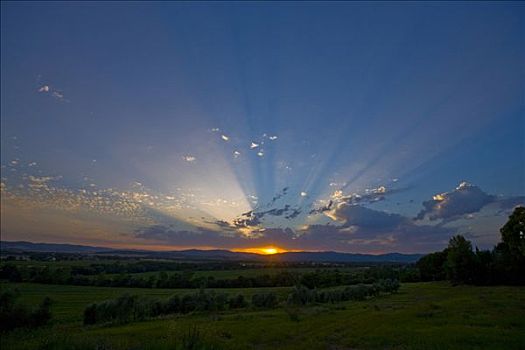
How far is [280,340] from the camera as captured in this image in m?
33.1

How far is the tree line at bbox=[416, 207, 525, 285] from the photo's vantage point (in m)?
73.6

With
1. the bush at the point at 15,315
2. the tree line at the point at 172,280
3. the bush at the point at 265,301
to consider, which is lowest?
the tree line at the point at 172,280

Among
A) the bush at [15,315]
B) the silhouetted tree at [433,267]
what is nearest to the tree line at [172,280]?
the silhouetted tree at [433,267]

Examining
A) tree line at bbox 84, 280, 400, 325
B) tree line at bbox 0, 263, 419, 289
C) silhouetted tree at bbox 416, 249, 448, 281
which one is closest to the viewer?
tree line at bbox 84, 280, 400, 325

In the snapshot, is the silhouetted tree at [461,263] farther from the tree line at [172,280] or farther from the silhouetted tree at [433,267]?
the tree line at [172,280]

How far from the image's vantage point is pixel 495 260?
91.9 metres

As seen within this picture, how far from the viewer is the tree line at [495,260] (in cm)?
7362

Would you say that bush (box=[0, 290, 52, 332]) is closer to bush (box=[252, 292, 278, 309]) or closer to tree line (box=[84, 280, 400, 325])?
tree line (box=[84, 280, 400, 325])

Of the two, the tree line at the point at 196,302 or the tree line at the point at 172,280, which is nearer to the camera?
the tree line at the point at 196,302

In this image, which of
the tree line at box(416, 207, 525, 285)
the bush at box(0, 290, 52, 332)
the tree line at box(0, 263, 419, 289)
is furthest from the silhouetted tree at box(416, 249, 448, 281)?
the bush at box(0, 290, 52, 332)

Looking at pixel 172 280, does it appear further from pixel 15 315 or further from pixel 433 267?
pixel 433 267

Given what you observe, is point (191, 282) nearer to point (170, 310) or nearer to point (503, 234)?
point (170, 310)

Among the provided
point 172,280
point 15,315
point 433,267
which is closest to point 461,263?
point 433,267

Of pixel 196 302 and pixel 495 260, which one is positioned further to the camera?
pixel 495 260
